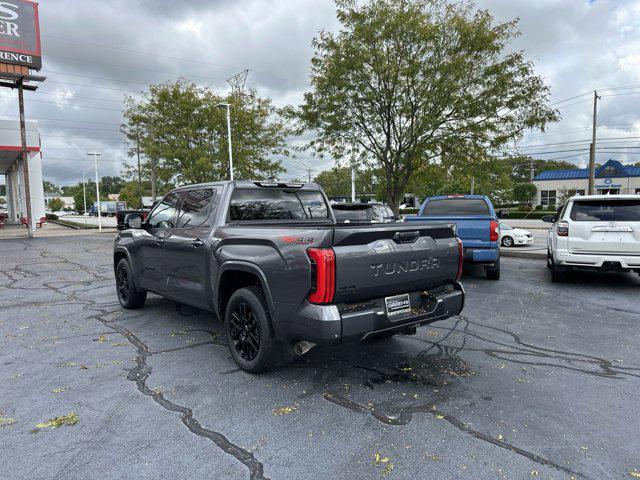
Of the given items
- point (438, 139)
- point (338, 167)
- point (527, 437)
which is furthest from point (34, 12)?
point (527, 437)

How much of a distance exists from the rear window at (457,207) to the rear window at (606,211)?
6.15 ft

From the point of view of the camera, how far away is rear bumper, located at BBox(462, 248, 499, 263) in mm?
8562

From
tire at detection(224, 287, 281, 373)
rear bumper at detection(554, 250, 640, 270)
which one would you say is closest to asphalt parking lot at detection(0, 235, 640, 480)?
tire at detection(224, 287, 281, 373)

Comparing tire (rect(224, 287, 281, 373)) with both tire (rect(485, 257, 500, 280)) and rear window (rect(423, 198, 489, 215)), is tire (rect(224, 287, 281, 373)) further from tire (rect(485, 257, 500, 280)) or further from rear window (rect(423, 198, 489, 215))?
rear window (rect(423, 198, 489, 215))

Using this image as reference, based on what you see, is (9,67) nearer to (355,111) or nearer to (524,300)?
(355,111)

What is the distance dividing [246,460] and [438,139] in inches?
475

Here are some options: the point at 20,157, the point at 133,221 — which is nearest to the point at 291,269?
the point at 133,221

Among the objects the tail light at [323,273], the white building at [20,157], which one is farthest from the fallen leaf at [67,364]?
the white building at [20,157]

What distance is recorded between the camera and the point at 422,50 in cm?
1228

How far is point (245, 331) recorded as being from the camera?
4062 millimetres

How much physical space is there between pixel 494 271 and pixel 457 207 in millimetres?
1786

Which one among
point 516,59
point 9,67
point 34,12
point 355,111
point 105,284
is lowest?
point 105,284

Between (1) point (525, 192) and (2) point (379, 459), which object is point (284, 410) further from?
(1) point (525, 192)

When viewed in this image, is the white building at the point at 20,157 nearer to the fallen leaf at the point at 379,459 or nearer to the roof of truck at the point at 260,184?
the roof of truck at the point at 260,184
